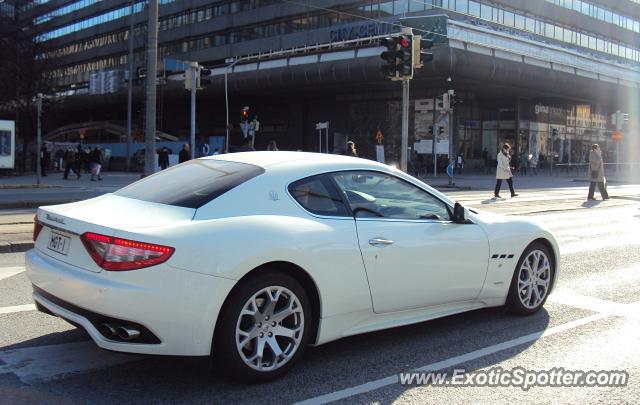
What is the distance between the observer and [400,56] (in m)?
16.4

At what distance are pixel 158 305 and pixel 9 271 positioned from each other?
15.2 feet

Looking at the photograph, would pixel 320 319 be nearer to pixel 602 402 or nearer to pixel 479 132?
pixel 602 402

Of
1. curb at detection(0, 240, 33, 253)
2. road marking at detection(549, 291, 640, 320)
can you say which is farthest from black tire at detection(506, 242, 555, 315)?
curb at detection(0, 240, 33, 253)

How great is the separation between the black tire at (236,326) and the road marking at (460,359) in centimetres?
38

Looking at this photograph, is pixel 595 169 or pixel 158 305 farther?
pixel 595 169

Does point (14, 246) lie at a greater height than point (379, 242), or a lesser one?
lesser

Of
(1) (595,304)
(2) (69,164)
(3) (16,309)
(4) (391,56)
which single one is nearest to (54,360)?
(3) (16,309)

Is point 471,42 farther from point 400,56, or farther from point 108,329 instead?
point 108,329

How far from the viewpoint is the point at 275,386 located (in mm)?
3881

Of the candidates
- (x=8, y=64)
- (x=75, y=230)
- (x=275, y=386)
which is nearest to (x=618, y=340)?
(x=275, y=386)

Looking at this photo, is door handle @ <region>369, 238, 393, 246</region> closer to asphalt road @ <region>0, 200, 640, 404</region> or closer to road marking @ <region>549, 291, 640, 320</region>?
asphalt road @ <region>0, 200, 640, 404</region>

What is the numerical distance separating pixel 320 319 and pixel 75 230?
1673 millimetres

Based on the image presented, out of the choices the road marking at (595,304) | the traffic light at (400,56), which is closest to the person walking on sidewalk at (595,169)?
the traffic light at (400,56)

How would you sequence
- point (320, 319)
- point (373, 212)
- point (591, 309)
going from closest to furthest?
point (320, 319) → point (373, 212) → point (591, 309)
